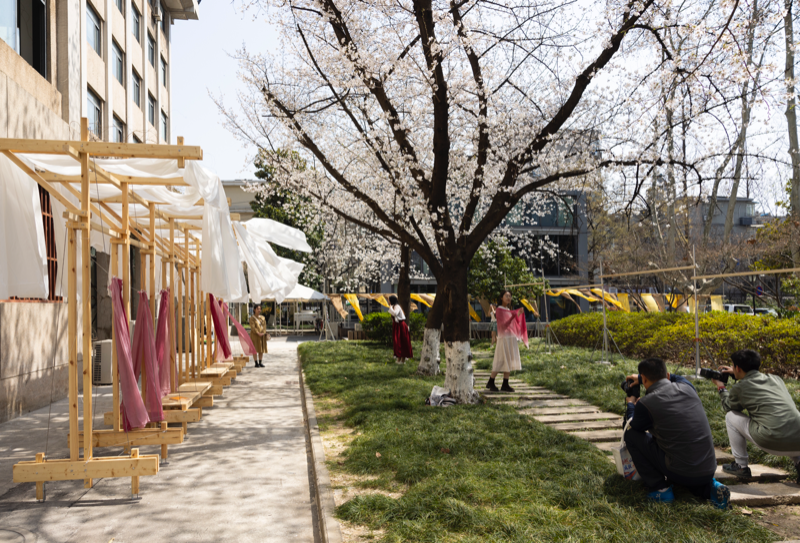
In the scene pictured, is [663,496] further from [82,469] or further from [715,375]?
[82,469]

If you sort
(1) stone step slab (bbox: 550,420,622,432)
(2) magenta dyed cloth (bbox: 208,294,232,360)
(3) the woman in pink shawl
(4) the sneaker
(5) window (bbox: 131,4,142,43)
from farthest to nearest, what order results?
(5) window (bbox: 131,4,142,43), (2) magenta dyed cloth (bbox: 208,294,232,360), (3) the woman in pink shawl, (1) stone step slab (bbox: 550,420,622,432), (4) the sneaker

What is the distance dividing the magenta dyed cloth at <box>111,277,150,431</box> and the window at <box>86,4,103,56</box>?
12.7m

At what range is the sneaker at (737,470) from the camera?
17.7 feet

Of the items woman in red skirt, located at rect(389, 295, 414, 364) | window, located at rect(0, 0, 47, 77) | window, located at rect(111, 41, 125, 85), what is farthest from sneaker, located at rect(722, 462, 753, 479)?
window, located at rect(111, 41, 125, 85)

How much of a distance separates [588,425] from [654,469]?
3185mm

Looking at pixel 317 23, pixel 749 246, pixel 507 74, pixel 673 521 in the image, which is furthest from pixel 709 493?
pixel 749 246

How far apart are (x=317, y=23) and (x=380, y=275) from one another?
1036 inches

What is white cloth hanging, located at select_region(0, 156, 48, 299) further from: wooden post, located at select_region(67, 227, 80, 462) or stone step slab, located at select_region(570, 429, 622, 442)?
stone step slab, located at select_region(570, 429, 622, 442)

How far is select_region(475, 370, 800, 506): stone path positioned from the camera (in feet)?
16.5

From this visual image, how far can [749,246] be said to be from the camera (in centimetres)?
2248

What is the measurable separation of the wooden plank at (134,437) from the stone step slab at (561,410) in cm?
489

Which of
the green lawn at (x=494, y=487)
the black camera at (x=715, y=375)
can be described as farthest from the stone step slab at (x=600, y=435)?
the black camera at (x=715, y=375)

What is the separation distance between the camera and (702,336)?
13.6 metres

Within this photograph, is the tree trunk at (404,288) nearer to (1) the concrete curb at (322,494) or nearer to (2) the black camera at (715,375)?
(1) the concrete curb at (322,494)
